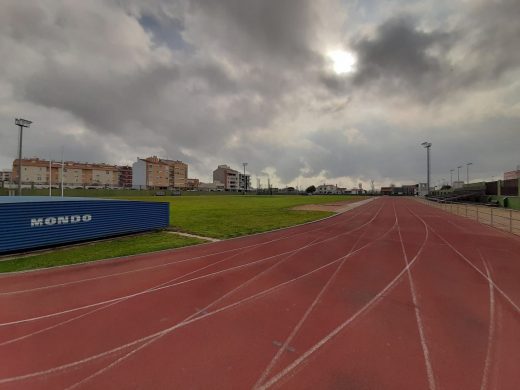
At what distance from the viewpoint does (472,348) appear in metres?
3.91

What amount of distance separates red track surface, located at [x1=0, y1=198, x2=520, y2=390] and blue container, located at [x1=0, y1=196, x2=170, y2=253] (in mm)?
3433

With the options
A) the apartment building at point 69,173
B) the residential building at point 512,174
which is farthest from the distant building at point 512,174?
the apartment building at point 69,173

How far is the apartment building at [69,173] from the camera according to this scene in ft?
294

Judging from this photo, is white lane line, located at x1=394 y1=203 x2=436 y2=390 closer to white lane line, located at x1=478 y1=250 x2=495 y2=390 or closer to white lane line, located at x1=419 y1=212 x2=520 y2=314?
white lane line, located at x1=478 y1=250 x2=495 y2=390

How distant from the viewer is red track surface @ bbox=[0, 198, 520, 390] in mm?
3363

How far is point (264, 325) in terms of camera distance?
15.2 ft

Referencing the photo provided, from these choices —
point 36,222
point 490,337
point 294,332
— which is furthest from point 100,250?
point 490,337

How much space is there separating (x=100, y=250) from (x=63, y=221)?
2.47 m

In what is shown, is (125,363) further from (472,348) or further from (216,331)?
(472,348)

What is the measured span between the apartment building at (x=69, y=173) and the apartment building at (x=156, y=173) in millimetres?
13880

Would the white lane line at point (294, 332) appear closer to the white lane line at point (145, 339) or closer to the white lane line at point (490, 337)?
the white lane line at point (145, 339)

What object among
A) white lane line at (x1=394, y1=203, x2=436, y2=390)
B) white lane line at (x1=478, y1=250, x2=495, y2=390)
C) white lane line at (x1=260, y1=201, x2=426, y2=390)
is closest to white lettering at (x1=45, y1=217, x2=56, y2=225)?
white lane line at (x1=260, y1=201, x2=426, y2=390)

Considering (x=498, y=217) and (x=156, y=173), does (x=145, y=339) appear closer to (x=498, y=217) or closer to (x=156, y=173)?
(x=498, y=217)

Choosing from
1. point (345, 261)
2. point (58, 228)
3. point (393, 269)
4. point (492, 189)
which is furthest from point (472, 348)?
point (492, 189)
